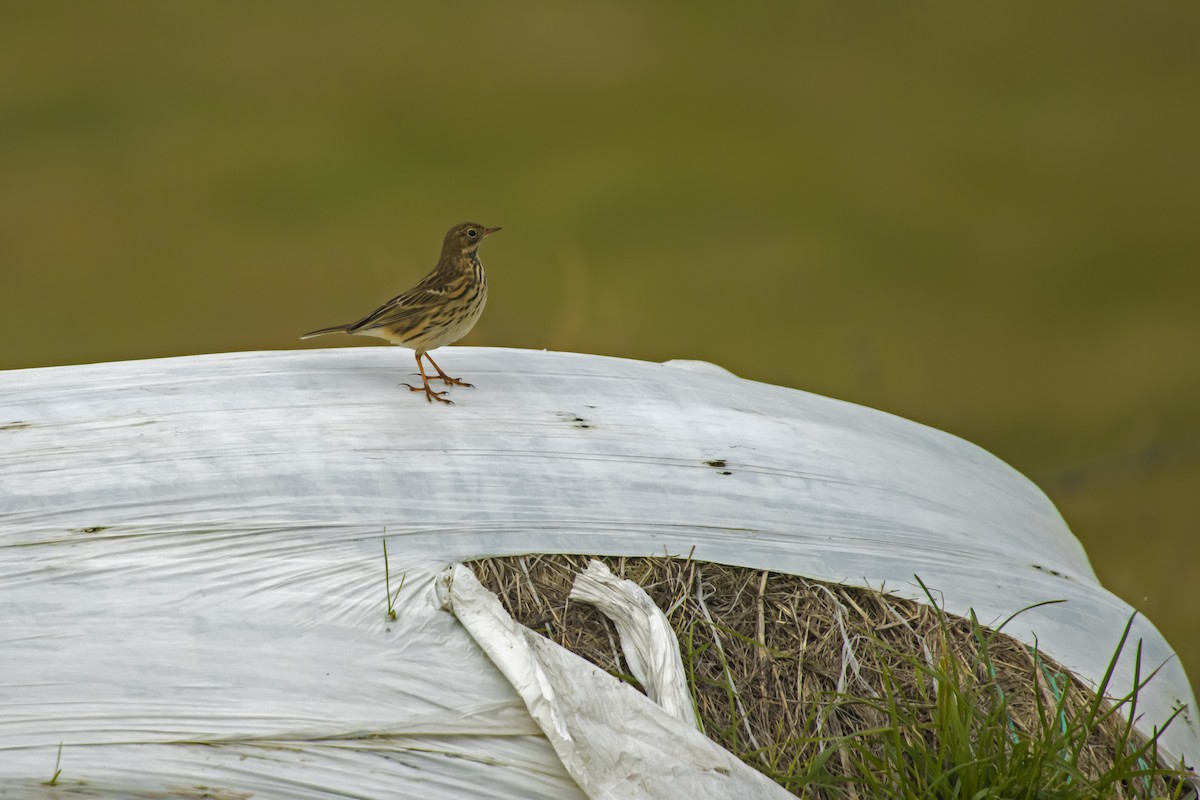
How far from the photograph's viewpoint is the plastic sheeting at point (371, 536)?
98.1 inches

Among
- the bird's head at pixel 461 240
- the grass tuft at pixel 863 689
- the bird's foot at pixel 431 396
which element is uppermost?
the bird's head at pixel 461 240

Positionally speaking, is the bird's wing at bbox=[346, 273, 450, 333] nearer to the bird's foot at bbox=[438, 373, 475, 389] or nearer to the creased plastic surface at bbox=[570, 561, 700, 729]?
the bird's foot at bbox=[438, 373, 475, 389]

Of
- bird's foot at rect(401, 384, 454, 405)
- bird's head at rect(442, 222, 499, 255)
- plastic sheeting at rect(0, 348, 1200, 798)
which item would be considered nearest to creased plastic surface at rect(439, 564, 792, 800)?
plastic sheeting at rect(0, 348, 1200, 798)

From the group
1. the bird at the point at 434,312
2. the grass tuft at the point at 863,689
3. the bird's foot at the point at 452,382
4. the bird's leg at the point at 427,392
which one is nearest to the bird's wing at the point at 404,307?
the bird at the point at 434,312

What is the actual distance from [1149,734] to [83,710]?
8.94 ft

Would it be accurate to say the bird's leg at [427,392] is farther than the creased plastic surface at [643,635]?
Yes

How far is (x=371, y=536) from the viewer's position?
2947 millimetres

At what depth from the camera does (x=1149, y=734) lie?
3.24 m

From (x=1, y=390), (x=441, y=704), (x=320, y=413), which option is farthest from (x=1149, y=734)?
(x=1, y=390)

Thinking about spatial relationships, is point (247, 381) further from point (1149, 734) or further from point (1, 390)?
point (1149, 734)

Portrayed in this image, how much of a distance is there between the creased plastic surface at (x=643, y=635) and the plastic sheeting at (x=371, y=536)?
178 millimetres

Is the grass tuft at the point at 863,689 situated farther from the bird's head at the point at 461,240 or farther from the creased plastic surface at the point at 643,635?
the bird's head at the point at 461,240

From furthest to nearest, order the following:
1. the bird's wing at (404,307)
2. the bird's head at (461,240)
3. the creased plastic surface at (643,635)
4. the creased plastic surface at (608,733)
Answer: the bird's head at (461,240) < the bird's wing at (404,307) < the creased plastic surface at (643,635) < the creased plastic surface at (608,733)

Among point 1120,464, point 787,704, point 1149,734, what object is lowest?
point 1120,464
